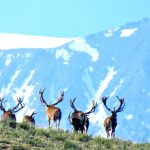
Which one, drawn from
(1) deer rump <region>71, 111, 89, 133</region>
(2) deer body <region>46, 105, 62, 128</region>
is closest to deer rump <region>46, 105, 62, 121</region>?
(2) deer body <region>46, 105, 62, 128</region>

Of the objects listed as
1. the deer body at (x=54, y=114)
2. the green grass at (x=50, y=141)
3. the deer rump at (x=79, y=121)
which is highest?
the deer body at (x=54, y=114)

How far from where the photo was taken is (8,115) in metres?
38.7

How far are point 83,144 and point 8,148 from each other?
162 inches

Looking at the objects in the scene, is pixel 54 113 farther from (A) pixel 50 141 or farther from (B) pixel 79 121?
(A) pixel 50 141

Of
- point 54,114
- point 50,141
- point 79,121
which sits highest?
point 54,114

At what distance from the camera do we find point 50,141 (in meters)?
27.2

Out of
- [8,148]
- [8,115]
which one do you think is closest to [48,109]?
[8,115]

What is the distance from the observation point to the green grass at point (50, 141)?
82.9ft

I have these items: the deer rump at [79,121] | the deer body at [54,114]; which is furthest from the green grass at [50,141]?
the deer body at [54,114]

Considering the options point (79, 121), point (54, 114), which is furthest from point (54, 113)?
point (79, 121)

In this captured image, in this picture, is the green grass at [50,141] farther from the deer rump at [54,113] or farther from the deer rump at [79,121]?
the deer rump at [54,113]

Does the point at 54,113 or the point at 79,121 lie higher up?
the point at 54,113

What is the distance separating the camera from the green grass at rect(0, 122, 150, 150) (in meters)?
25.3

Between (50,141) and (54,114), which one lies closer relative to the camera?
(50,141)
